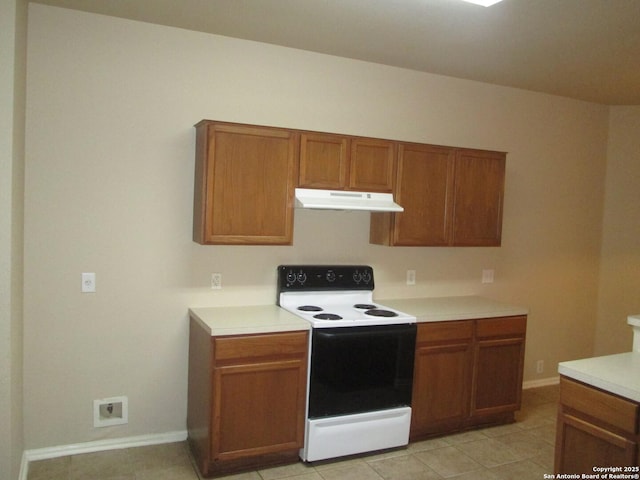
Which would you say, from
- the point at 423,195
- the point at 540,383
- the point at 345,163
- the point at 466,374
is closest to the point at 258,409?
the point at 466,374

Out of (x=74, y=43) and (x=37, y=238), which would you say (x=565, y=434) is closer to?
(x=37, y=238)

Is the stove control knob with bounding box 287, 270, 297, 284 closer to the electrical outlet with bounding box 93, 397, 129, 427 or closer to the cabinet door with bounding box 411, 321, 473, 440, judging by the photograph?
the cabinet door with bounding box 411, 321, 473, 440

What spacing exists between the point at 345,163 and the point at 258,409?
1610 millimetres

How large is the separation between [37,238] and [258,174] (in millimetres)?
1303

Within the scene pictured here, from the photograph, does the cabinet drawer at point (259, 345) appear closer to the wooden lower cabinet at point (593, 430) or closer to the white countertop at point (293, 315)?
the white countertop at point (293, 315)

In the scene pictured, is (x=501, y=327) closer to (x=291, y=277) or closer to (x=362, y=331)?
(x=362, y=331)

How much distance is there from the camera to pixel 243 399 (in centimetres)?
274

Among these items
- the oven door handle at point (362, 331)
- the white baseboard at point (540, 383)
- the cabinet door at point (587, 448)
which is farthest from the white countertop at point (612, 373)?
the white baseboard at point (540, 383)

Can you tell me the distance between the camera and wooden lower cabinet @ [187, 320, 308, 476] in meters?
2.68

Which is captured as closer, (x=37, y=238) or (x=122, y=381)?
(x=37, y=238)

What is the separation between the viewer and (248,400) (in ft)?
9.04

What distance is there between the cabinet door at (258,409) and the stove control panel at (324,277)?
0.62 m

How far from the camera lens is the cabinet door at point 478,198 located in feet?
11.8

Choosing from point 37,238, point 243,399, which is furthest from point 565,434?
point 37,238
